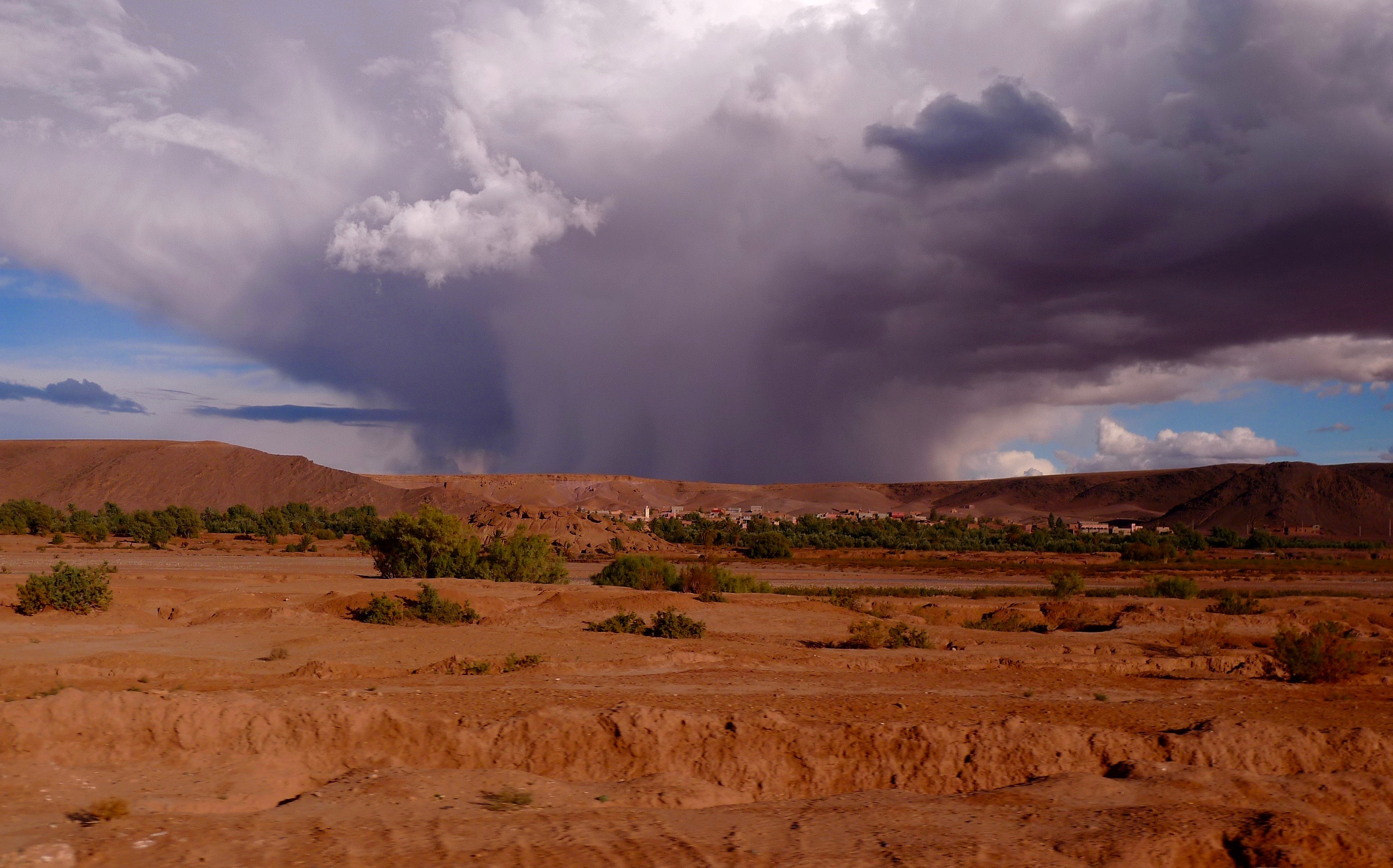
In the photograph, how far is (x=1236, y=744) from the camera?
39.9 ft

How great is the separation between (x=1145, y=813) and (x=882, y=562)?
211 ft

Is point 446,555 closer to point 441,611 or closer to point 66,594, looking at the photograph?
point 441,611

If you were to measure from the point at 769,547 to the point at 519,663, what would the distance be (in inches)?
2410

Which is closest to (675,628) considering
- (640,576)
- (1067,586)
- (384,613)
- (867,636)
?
(867,636)

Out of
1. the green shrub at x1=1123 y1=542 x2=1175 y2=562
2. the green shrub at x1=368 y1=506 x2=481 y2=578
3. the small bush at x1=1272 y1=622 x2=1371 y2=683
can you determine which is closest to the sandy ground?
the small bush at x1=1272 y1=622 x2=1371 y2=683

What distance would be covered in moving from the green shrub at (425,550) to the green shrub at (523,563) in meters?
0.87

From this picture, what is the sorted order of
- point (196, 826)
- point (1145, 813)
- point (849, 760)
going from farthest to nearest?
point (849, 760), point (1145, 813), point (196, 826)

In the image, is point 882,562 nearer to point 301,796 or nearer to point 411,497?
point 301,796

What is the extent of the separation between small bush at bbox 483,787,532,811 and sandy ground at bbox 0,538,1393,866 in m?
0.06

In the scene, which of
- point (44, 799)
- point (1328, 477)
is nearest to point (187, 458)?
point (44, 799)

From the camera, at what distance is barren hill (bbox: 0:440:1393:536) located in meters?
131

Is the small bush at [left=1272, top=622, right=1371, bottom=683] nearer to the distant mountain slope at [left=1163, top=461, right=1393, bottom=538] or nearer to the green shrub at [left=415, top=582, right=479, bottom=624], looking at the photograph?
the green shrub at [left=415, top=582, right=479, bottom=624]

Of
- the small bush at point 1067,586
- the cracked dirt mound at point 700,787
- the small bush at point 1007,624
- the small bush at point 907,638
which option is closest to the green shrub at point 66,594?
the cracked dirt mound at point 700,787

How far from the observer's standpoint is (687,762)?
12047mm
